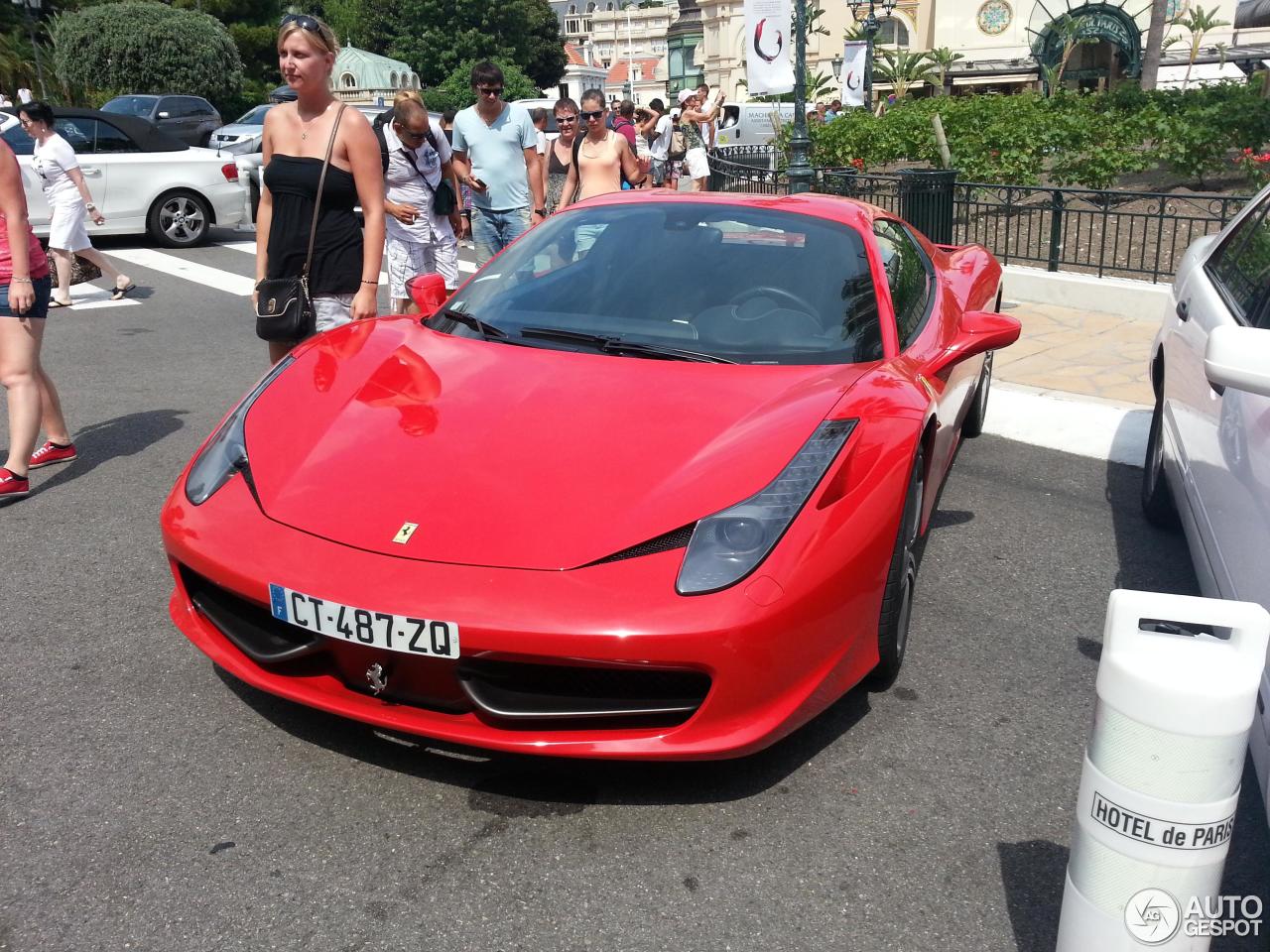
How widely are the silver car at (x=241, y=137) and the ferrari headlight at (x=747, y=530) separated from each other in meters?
18.2

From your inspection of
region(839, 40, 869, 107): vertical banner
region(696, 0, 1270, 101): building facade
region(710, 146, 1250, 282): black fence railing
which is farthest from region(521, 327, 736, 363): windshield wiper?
region(696, 0, 1270, 101): building facade

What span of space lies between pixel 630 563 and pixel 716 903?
731 millimetres

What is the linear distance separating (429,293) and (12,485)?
210cm

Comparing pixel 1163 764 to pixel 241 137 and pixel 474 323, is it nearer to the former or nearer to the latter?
pixel 474 323

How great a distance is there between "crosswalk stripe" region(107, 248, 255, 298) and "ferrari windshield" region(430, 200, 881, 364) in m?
6.74

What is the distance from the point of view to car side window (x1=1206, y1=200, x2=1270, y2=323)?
3.31 meters

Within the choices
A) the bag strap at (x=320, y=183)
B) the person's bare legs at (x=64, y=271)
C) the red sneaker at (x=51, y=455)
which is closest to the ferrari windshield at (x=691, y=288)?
the bag strap at (x=320, y=183)

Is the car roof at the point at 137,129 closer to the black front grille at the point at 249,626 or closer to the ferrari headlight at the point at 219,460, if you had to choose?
the ferrari headlight at the point at 219,460

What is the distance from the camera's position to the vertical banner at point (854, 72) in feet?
70.2

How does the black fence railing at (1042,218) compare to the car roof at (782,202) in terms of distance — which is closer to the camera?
the car roof at (782,202)

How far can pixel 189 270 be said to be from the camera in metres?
11.4

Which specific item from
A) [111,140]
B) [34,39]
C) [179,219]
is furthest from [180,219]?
[34,39]

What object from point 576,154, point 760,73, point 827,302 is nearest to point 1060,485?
point 827,302

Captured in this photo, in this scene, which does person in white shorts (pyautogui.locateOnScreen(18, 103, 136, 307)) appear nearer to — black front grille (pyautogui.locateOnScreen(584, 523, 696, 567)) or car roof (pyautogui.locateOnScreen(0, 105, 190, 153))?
car roof (pyautogui.locateOnScreen(0, 105, 190, 153))
